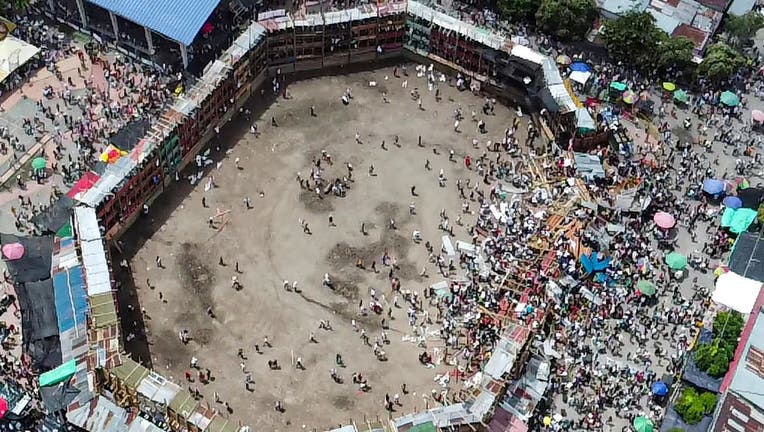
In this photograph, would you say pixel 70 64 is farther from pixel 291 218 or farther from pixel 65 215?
pixel 291 218

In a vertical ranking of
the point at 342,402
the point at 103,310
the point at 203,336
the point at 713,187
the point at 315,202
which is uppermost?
the point at 713,187

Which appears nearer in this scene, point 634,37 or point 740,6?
point 634,37

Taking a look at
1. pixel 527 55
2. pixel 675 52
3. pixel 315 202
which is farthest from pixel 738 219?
pixel 315 202

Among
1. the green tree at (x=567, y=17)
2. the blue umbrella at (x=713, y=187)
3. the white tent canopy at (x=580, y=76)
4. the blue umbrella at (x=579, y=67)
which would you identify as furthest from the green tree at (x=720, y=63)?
the blue umbrella at (x=713, y=187)

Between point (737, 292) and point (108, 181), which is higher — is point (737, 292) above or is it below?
above

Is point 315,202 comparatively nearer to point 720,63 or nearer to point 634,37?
point 634,37

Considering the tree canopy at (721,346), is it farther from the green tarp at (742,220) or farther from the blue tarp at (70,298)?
the blue tarp at (70,298)

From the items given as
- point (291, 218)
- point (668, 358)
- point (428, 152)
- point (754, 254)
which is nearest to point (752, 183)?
point (754, 254)

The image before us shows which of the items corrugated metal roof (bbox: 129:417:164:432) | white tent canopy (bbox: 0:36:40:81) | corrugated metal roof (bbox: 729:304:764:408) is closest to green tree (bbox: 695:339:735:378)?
corrugated metal roof (bbox: 729:304:764:408)
